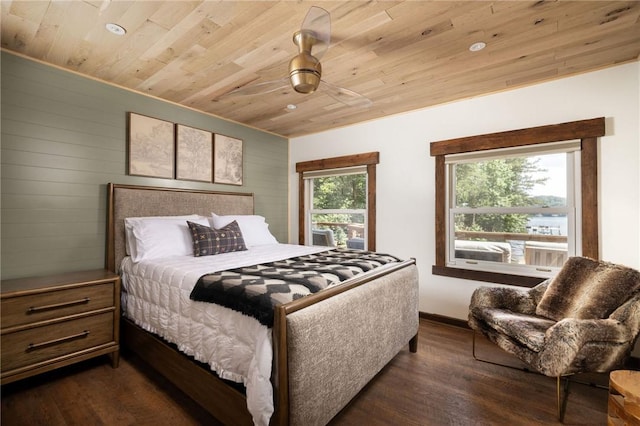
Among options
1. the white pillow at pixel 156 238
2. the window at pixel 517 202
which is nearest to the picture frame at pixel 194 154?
the white pillow at pixel 156 238

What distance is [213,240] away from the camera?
2.77 m

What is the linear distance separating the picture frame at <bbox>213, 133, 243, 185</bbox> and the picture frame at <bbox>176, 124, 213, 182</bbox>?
7cm

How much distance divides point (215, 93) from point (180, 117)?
2.04 ft

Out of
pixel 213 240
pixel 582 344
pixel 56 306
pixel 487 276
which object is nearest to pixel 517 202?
pixel 487 276

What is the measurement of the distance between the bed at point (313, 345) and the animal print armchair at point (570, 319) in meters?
0.67

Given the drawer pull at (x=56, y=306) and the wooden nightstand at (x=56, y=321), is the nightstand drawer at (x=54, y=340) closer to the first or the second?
the wooden nightstand at (x=56, y=321)

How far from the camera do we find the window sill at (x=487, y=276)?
9.18 feet

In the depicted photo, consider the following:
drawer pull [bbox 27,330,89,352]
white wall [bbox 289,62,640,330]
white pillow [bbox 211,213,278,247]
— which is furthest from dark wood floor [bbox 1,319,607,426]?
white pillow [bbox 211,213,278,247]

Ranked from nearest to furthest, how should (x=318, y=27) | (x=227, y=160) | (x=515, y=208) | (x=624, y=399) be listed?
(x=624, y=399)
(x=318, y=27)
(x=515, y=208)
(x=227, y=160)

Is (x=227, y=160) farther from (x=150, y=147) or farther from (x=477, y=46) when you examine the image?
(x=477, y=46)

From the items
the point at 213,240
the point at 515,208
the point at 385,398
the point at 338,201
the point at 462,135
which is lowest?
the point at 385,398

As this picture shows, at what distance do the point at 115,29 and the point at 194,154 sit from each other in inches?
62.6

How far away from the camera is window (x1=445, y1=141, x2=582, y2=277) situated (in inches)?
107

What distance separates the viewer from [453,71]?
2.55 m
